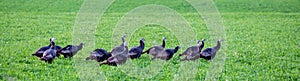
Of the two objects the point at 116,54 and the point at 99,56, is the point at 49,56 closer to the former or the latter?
the point at 99,56

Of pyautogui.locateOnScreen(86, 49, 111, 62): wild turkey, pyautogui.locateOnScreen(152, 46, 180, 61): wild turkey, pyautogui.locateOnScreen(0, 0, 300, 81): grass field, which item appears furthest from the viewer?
pyautogui.locateOnScreen(152, 46, 180, 61): wild turkey

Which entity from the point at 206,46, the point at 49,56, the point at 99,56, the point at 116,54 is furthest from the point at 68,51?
the point at 206,46

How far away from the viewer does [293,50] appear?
60.7 feet

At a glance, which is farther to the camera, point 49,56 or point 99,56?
point 99,56

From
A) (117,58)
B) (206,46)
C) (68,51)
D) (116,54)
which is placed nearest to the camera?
(117,58)

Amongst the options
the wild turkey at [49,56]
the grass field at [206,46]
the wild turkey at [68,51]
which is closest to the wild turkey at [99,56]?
the grass field at [206,46]

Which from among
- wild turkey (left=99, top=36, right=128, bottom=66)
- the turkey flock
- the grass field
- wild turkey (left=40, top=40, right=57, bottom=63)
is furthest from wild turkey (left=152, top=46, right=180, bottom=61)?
wild turkey (left=40, top=40, right=57, bottom=63)

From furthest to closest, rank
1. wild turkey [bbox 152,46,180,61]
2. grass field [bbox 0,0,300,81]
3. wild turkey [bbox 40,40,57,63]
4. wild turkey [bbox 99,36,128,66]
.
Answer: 1. wild turkey [bbox 152,46,180,61]
2. wild turkey [bbox 40,40,57,63]
3. wild turkey [bbox 99,36,128,66]
4. grass field [bbox 0,0,300,81]

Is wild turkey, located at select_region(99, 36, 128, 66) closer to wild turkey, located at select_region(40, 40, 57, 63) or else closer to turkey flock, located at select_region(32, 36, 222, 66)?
turkey flock, located at select_region(32, 36, 222, 66)

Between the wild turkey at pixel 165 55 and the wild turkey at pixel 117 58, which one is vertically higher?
the wild turkey at pixel 117 58

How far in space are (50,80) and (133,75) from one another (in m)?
2.14

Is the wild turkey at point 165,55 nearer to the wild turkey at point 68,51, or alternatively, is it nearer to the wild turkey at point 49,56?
the wild turkey at point 68,51

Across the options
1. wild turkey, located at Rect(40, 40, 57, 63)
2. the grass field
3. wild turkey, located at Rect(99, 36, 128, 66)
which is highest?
wild turkey, located at Rect(40, 40, 57, 63)

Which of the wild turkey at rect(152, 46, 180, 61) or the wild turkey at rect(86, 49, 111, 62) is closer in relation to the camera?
the wild turkey at rect(86, 49, 111, 62)
